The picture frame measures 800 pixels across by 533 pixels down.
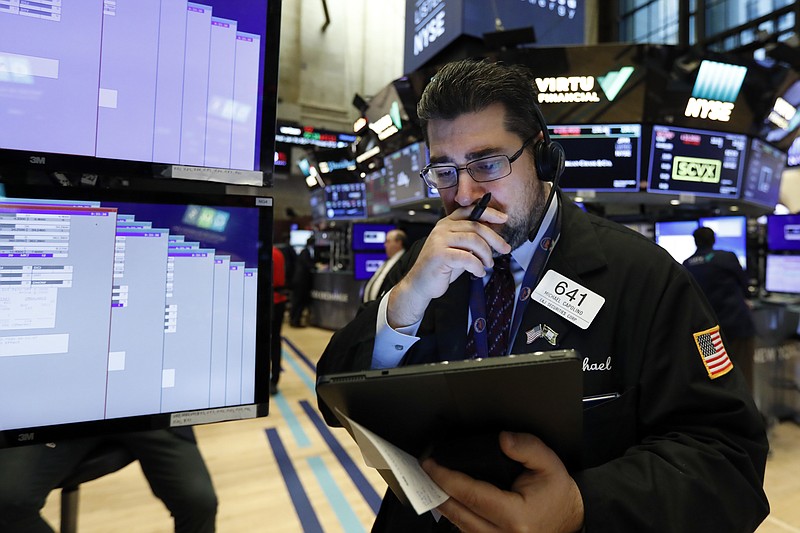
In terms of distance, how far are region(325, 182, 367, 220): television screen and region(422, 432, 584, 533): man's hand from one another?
7.83 m

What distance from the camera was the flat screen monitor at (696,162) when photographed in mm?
4613

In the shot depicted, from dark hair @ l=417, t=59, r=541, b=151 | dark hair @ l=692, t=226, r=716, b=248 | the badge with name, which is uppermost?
dark hair @ l=417, t=59, r=541, b=151

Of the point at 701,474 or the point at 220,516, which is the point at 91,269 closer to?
the point at 701,474

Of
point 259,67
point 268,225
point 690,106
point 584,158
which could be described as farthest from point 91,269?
point 690,106

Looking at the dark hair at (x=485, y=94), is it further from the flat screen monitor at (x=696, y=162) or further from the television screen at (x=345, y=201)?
the television screen at (x=345, y=201)

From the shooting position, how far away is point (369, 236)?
26.3 feet

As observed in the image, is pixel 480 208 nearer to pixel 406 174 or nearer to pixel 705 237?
pixel 705 237

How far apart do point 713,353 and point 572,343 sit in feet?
0.85

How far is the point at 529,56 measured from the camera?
4605 millimetres

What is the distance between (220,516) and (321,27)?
12.2 m

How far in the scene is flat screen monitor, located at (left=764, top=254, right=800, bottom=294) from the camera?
455 centimetres

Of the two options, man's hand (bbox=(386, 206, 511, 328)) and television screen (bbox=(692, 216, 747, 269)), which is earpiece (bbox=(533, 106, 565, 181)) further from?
television screen (bbox=(692, 216, 747, 269))

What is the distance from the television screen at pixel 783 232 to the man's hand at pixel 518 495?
212 inches

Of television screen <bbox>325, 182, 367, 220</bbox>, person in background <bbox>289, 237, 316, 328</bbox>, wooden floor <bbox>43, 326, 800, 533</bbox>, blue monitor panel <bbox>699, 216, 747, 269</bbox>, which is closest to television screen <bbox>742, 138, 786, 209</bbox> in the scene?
blue monitor panel <bbox>699, 216, 747, 269</bbox>
